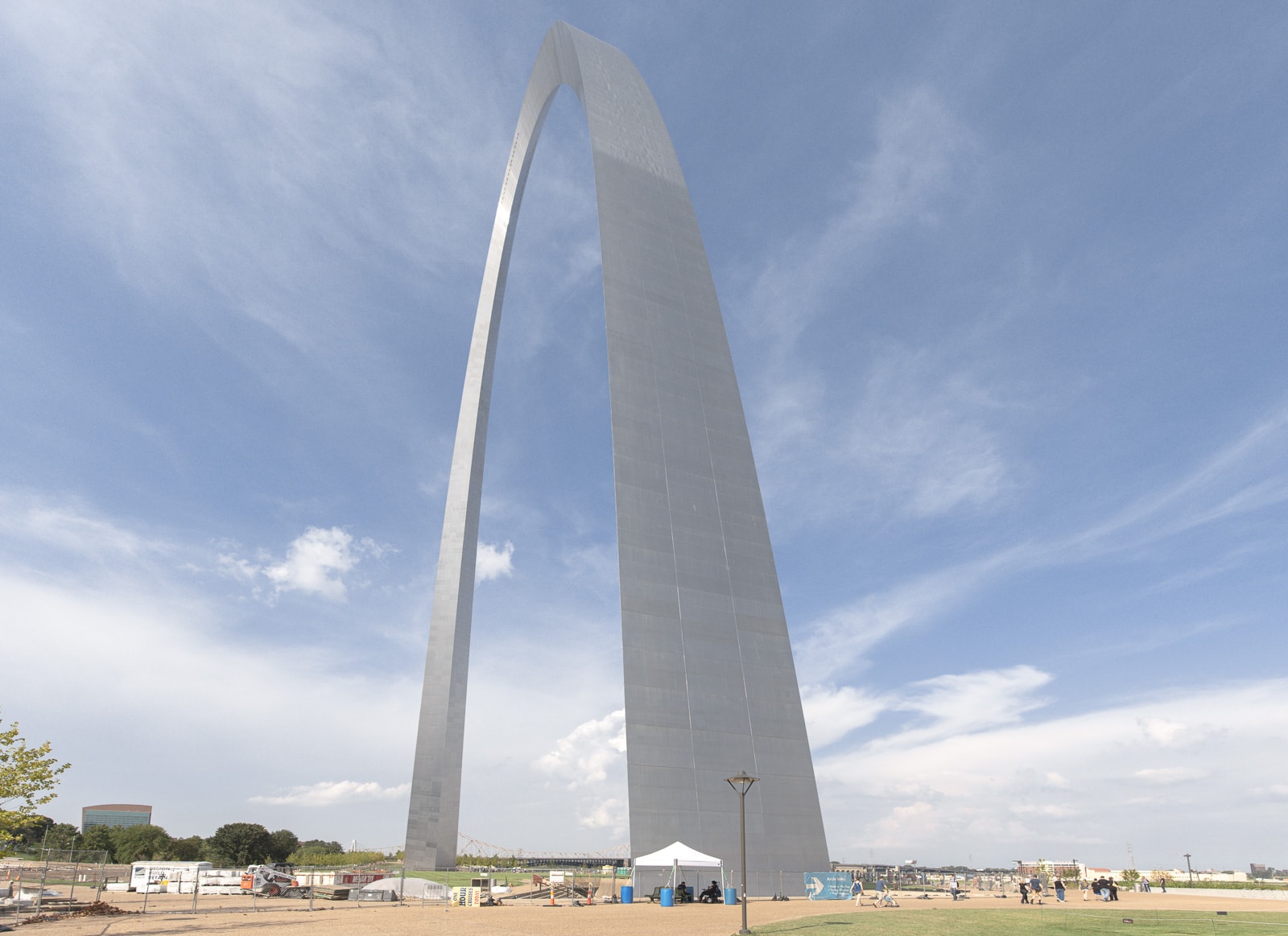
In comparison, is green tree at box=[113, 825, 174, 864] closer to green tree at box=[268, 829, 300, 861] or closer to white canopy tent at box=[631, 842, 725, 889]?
green tree at box=[268, 829, 300, 861]

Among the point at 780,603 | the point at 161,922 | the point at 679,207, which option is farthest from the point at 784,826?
the point at 679,207

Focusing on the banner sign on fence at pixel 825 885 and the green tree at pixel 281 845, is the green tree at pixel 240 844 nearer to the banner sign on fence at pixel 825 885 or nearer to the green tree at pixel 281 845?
the green tree at pixel 281 845

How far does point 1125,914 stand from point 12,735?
93.6 feet

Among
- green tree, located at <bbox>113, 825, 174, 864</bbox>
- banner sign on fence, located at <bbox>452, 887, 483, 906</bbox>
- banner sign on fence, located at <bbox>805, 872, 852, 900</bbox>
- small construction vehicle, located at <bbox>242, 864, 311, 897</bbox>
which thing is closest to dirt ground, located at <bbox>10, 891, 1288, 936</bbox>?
banner sign on fence, located at <bbox>805, 872, 852, 900</bbox>

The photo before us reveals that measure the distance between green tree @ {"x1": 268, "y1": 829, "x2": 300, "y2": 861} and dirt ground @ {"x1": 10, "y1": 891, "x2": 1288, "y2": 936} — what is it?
56551 mm

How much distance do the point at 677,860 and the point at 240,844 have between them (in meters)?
67.1

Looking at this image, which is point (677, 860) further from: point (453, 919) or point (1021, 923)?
point (1021, 923)

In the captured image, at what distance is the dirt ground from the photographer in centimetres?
1617

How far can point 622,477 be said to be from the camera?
2991 cm

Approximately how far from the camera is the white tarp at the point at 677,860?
79.2 feet

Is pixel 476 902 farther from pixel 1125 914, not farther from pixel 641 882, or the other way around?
pixel 1125 914

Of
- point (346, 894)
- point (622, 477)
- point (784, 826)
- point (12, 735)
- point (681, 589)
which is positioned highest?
point (622, 477)

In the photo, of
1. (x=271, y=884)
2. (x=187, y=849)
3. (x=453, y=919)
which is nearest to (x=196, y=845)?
(x=187, y=849)

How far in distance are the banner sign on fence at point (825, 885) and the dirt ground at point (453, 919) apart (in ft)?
1.67
